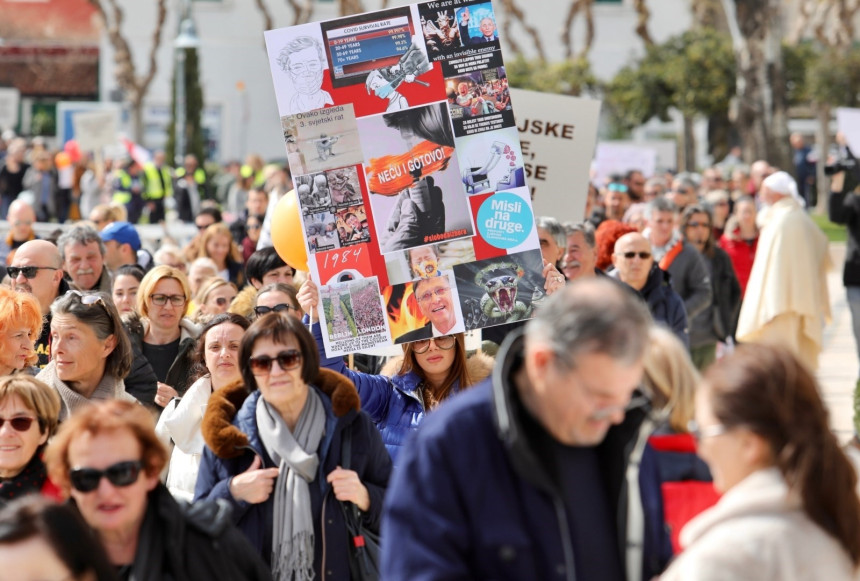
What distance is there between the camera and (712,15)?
33938 mm

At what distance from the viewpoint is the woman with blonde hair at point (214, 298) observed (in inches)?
312

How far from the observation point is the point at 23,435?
176 inches

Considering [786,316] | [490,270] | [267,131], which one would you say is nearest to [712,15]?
[267,131]

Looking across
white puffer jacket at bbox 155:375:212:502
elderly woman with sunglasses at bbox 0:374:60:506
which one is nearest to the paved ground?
white puffer jacket at bbox 155:375:212:502

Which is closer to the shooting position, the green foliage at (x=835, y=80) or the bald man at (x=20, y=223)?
the bald man at (x=20, y=223)

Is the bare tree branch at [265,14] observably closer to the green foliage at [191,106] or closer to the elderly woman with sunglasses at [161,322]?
the green foliage at [191,106]

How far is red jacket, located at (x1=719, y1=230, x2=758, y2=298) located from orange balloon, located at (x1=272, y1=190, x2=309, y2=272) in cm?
676

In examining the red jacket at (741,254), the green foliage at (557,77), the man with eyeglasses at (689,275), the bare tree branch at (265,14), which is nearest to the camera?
the man with eyeglasses at (689,275)

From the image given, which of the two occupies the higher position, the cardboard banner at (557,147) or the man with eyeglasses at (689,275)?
the cardboard banner at (557,147)

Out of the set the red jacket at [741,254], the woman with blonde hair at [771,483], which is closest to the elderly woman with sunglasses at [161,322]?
the woman with blonde hair at [771,483]

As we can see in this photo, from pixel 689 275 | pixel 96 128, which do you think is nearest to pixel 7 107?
pixel 96 128

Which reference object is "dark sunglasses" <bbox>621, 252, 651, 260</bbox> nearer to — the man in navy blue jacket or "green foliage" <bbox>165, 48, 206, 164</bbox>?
the man in navy blue jacket

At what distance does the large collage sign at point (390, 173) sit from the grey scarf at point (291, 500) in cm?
135

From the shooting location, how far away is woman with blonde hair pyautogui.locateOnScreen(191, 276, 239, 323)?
792 cm
